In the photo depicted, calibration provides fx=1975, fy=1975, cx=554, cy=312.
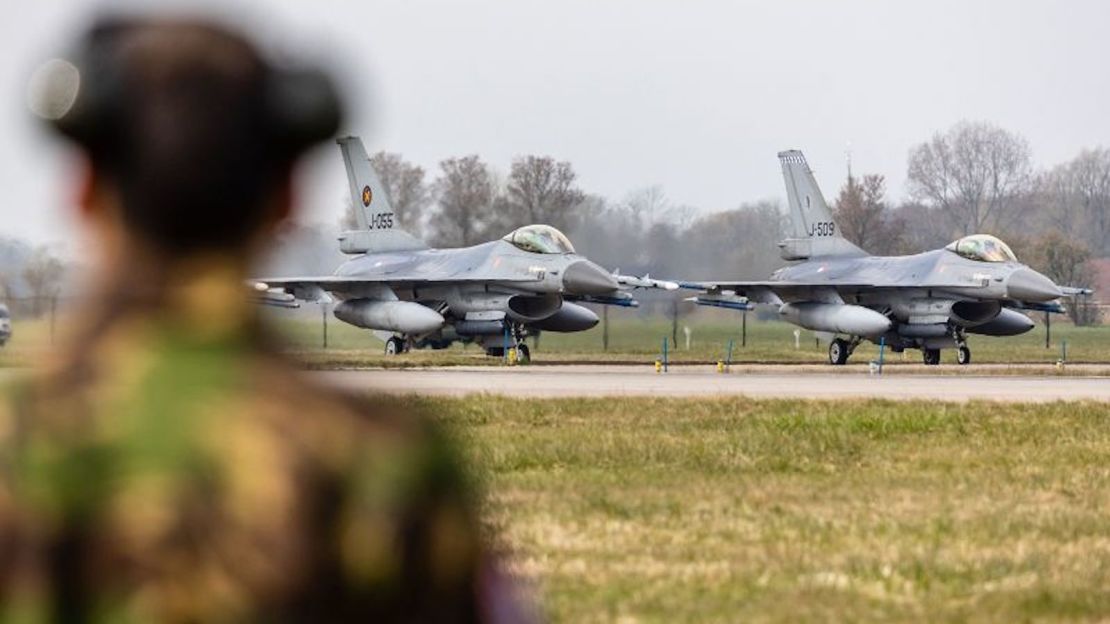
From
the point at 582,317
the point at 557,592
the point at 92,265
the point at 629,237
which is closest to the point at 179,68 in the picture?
the point at 92,265

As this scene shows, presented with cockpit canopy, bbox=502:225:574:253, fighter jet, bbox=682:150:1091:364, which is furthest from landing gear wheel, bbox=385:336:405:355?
fighter jet, bbox=682:150:1091:364

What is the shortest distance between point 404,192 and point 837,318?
1637cm

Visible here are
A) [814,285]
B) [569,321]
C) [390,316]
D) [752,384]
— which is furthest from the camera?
[814,285]

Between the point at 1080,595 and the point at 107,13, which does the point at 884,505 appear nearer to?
the point at 1080,595

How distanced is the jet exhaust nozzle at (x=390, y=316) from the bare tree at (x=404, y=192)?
8174 mm

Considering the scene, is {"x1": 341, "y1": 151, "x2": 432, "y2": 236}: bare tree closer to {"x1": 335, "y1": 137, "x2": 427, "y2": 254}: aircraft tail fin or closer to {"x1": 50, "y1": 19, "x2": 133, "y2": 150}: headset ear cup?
{"x1": 335, "y1": 137, "x2": 427, "y2": 254}: aircraft tail fin

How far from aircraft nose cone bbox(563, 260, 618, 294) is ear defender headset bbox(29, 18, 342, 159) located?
124ft

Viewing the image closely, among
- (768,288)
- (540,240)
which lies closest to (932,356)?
(768,288)

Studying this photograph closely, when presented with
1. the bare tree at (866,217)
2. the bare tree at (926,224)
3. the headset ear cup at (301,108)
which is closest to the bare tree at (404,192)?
the bare tree at (866,217)

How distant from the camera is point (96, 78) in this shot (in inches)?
77.8

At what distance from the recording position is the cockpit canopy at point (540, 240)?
41.0m

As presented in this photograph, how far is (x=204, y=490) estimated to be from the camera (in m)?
1.86

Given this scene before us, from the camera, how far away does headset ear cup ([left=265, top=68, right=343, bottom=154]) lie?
201 cm

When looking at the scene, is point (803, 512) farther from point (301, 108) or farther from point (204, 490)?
point (204, 490)
